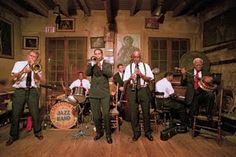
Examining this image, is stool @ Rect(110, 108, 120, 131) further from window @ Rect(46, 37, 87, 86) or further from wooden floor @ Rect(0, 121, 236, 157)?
window @ Rect(46, 37, 87, 86)

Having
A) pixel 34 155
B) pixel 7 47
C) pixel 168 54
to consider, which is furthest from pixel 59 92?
pixel 34 155

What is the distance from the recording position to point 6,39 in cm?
701

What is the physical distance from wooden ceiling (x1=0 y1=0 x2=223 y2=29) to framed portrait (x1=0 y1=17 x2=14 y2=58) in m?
0.44

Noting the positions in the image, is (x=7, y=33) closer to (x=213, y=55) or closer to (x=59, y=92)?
(x=59, y=92)

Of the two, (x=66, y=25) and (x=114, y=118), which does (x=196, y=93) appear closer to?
(x=114, y=118)

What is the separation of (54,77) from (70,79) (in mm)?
530

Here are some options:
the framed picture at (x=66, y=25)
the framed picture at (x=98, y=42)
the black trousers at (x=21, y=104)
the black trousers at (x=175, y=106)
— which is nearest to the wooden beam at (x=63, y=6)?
the framed picture at (x=66, y=25)

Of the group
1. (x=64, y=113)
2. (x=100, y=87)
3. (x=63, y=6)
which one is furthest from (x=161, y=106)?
(x=63, y=6)

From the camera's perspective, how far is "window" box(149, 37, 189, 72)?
823 cm

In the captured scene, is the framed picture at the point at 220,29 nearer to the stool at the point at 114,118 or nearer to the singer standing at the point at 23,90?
the stool at the point at 114,118

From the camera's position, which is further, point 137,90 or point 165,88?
point 165,88

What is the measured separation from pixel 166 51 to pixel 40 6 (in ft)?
13.6

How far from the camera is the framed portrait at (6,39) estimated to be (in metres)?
6.69

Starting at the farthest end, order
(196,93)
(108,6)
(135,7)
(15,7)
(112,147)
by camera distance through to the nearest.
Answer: (135,7)
(15,7)
(108,6)
(196,93)
(112,147)
